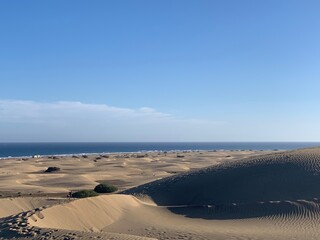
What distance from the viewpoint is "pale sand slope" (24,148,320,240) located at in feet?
52.9

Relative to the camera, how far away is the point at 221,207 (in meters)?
21.1

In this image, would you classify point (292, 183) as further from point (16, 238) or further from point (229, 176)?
point (16, 238)

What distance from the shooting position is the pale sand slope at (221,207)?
634 inches

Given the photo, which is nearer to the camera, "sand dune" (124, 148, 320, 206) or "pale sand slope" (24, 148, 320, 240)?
"pale sand slope" (24, 148, 320, 240)

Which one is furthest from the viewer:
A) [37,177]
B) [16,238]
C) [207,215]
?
[37,177]

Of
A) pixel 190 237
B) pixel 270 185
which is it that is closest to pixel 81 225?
pixel 190 237

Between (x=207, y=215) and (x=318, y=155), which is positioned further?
(x=318, y=155)

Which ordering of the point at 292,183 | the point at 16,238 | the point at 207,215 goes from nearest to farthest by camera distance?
1. the point at 16,238
2. the point at 207,215
3. the point at 292,183

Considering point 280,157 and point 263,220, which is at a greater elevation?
point 280,157

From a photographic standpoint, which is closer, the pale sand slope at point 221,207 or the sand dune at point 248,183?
the pale sand slope at point 221,207

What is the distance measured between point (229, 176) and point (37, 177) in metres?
23.4

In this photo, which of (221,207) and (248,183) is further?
(248,183)

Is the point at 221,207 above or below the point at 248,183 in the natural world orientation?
below

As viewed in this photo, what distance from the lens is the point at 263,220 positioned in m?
18.4
